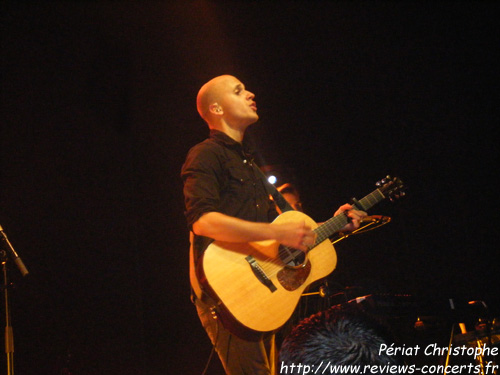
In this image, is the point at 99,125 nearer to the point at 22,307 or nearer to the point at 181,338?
the point at 22,307

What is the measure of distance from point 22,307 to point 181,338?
1671 millimetres

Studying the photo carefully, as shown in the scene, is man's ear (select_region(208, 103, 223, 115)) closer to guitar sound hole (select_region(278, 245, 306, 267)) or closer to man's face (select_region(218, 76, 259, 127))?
man's face (select_region(218, 76, 259, 127))

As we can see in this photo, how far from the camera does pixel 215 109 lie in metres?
2.99

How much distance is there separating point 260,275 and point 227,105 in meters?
1.19

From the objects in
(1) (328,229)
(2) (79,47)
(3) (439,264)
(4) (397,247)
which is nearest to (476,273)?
(3) (439,264)

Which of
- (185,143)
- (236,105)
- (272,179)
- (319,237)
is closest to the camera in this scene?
(319,237)

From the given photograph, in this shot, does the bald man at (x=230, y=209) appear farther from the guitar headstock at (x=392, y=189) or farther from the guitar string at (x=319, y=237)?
the guitar headstock at (x=392, y=189)

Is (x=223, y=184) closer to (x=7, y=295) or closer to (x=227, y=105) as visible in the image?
(x=227, y=105)

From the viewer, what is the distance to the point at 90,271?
15.0ft

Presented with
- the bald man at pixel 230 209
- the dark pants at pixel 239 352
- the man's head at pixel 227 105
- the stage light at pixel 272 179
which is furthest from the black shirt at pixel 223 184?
the stage light at pixel 272 179

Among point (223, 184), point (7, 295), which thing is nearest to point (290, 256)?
point (223, 184)

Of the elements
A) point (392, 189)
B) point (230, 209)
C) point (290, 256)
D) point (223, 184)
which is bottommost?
point (392, 189)

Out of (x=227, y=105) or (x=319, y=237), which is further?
(x=227, y=105)

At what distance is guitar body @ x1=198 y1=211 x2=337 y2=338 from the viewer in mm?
2156
